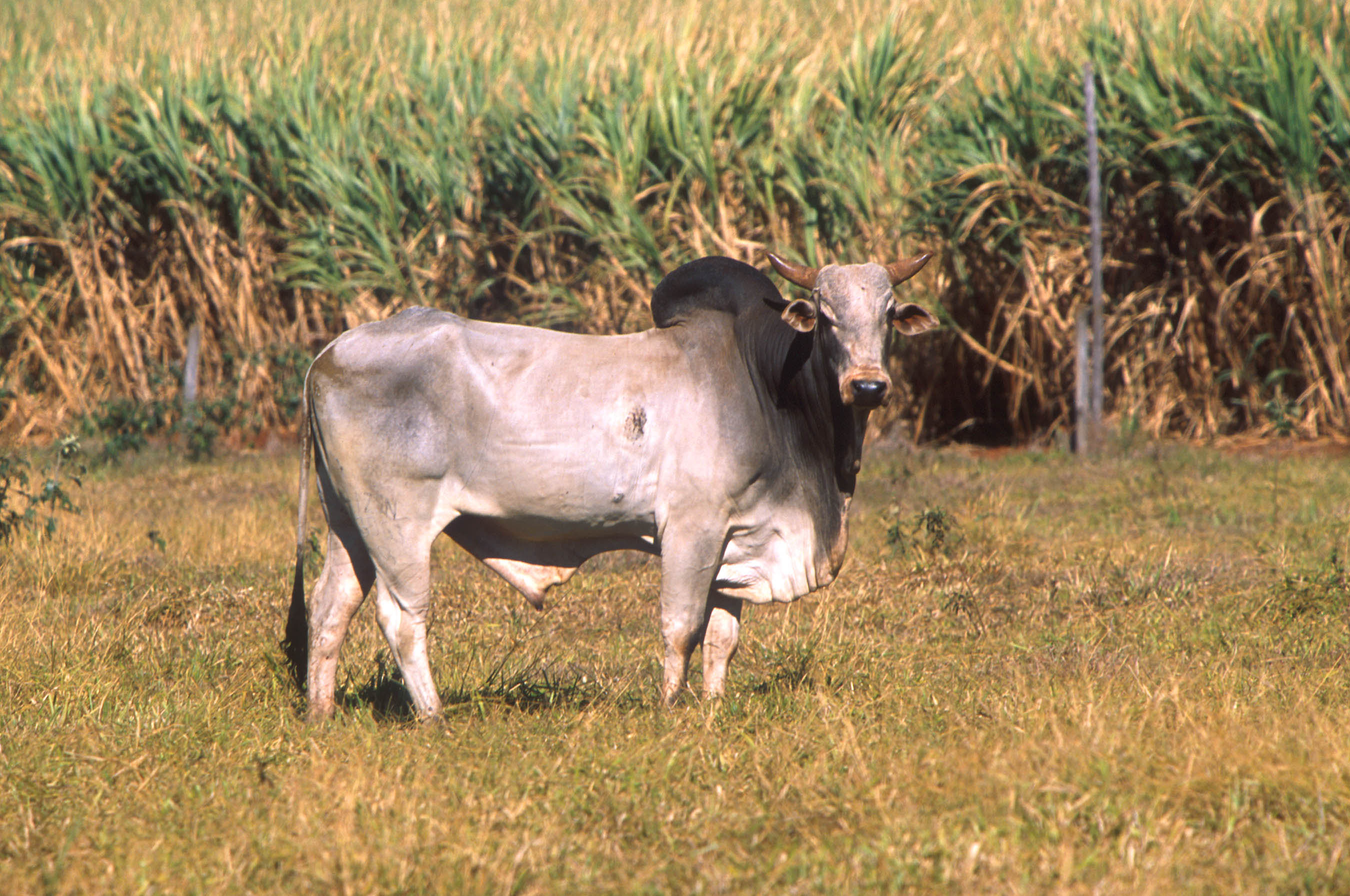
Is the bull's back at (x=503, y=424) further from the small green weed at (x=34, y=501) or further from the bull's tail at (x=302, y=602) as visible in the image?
the small green weed at (x=34, y=501)

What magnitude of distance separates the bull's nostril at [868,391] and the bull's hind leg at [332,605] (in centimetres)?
166

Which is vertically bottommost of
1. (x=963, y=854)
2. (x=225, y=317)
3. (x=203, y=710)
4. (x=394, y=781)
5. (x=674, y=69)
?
(x=225, y=317)

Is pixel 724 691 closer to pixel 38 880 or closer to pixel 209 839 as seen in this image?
pixel 209 839

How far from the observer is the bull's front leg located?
4242 millimetres

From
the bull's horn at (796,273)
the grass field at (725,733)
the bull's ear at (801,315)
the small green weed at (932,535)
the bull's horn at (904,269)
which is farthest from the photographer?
the small green weed at (932,535)

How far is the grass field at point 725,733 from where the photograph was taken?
314cm

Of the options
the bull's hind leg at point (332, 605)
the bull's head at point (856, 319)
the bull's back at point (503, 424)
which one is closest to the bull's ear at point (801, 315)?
the bull's head at point (856, 319)

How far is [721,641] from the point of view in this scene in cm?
462

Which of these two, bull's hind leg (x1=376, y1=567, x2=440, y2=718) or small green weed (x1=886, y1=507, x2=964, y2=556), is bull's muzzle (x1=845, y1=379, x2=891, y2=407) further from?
small green weed (x1=886, y1=507, x2=964, y2=556)

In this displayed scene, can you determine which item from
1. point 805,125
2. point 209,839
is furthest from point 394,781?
point 805,125

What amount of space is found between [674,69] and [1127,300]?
364 cm

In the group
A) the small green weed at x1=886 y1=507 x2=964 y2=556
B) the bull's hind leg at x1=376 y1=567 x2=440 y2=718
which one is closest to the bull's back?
the bull's hind leg at x1=376 y1=567 x2=440 y2=718

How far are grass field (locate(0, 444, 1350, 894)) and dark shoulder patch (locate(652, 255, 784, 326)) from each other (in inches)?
47.5

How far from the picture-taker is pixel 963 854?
10.2 ft
